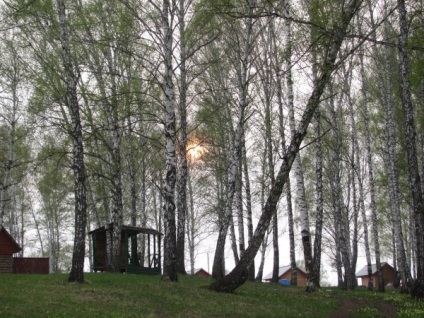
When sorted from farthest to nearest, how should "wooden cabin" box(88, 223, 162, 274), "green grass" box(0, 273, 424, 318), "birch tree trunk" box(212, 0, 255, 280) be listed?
1. "wooden cabin" box(88, 223, 162, 274)
2. "birch tree trunk" box(212, 0, 255, 280)
3. "green grass" box(0, 273, 424, 318)

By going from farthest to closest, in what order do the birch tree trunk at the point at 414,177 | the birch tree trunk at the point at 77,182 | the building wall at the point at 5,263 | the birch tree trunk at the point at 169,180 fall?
the building wall at the point at 5,263 → the birch tree trunk at the point at 169,180 → the birch tree trunk at the point at 414,177 → the birch tree trunk at the point at 77,182

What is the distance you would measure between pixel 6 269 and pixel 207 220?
1576 centimetres

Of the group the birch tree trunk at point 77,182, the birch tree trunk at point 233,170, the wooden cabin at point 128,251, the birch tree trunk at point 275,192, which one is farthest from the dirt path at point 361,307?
the wooden cabin at point 128,251

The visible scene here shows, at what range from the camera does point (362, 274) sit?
5703 cm

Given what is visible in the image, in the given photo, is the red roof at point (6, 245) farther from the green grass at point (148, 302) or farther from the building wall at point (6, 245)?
the green grass at point (148, 302)

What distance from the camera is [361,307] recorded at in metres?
13.0

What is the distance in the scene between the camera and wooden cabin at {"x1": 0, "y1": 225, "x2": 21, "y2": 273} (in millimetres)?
25438

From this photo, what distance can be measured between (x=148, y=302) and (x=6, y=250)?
17924 millimetres

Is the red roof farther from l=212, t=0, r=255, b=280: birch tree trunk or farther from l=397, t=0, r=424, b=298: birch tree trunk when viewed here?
l=397, t=0, r=424, b=298: birch tree trunk

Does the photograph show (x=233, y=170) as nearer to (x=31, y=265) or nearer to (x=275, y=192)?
(x=275, y=192)

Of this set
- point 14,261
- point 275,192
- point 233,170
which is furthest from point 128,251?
point 275,192

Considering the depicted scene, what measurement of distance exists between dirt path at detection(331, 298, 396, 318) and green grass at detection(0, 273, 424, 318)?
145mm

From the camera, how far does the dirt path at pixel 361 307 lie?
11.3 m

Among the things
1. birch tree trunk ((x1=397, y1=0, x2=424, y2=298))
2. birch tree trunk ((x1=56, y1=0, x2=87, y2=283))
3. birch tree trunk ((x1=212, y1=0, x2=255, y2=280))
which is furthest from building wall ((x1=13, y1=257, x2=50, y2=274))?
birch tree trunk ((x1=397, y1=0, x2=424, y2=298))
